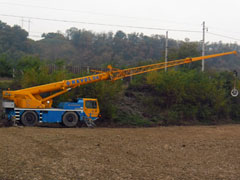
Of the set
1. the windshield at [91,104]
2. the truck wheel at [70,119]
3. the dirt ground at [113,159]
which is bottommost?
the dirt ground at [113,159]

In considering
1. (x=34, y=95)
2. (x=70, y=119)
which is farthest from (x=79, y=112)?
(x=34, y=95)

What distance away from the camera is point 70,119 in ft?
80.0

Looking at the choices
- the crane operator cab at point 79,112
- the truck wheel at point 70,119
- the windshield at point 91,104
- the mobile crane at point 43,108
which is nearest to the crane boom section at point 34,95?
the mobile crane at point 43,108

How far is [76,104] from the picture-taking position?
24.6 metres

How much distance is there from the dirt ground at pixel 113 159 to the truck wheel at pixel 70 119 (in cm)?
689

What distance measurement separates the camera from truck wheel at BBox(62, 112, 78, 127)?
2419 cm

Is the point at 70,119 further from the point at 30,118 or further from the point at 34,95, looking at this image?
the point at 34,95

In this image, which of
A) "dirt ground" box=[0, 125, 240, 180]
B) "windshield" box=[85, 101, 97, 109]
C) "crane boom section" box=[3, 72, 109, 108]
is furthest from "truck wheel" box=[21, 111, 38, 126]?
"dirt ground" box=[0, 125, 240, 180]

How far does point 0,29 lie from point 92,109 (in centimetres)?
6170

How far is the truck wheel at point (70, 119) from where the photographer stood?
79.4 feet

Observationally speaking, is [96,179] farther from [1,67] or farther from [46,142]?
[1,67]

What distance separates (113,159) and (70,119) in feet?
41.6

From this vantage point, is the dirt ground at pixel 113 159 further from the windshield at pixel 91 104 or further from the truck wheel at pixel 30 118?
the windshield at pixel 91 104

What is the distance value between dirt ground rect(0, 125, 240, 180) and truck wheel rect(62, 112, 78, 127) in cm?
689
